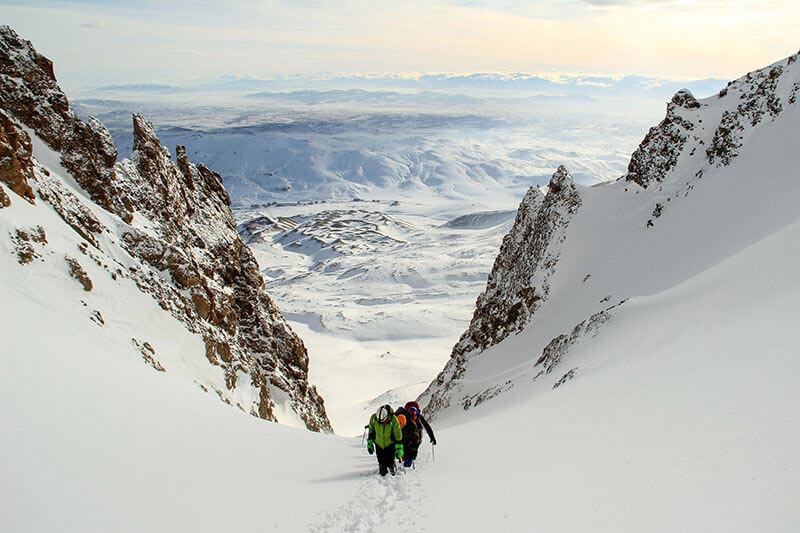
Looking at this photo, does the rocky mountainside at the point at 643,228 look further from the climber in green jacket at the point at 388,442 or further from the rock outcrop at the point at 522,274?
the climber in green jacket at the point at 388,442

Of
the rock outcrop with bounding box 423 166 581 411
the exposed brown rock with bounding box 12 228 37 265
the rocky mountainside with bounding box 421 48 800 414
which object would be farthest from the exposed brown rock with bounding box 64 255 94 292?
the rock outcrop with bounding box 423 166 581 411

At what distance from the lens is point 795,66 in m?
34.9

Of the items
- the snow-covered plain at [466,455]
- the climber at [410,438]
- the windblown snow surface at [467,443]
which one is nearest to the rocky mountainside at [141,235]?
the windblown snow surface at [467,443]

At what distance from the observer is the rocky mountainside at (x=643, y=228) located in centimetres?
2844

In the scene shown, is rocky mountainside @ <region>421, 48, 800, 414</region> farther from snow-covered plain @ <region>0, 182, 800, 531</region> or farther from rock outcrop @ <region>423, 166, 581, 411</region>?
snow-covered plain @ <region>0, 182, 800, 531</region>

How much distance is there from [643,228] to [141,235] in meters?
32.2

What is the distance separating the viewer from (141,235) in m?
29.4

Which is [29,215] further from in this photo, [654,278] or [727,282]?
[654,278]

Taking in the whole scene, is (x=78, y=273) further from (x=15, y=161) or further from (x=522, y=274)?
(x=522, y=274)

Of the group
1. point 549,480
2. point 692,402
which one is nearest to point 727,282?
point 692,402

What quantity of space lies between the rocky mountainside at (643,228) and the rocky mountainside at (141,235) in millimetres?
13685

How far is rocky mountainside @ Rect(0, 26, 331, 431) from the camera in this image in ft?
74.5

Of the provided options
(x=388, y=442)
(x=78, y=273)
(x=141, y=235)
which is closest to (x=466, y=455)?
(x=388, y=442)

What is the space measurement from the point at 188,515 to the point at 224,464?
2.97 meters
